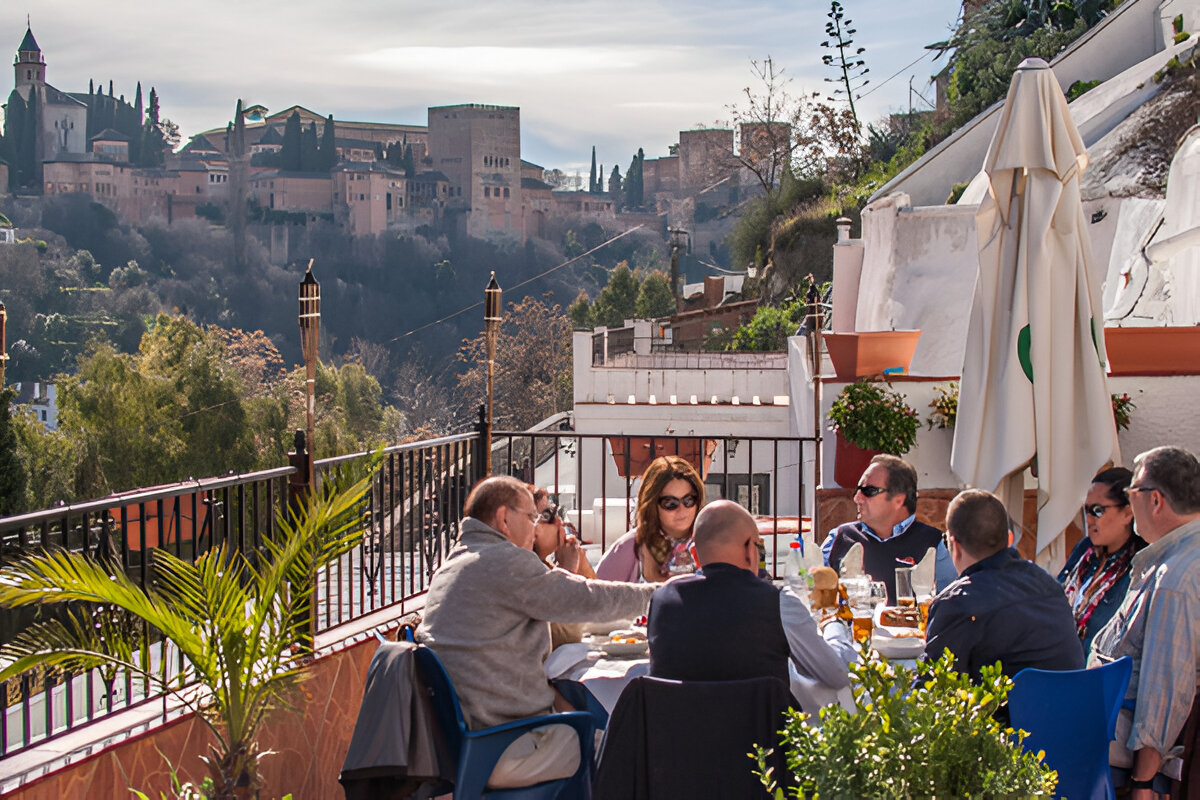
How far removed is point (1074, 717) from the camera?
2451 millimetres

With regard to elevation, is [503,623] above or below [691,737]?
above

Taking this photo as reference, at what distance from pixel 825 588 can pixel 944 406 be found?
8.80 feet

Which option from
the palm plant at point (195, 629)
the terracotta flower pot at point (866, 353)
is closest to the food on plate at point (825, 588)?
the palm plant at point (195, 629)

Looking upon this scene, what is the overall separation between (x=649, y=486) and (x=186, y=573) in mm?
1478

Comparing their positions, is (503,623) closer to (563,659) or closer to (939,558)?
(563,659)

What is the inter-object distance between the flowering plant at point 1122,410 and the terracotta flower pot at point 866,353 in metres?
0.97

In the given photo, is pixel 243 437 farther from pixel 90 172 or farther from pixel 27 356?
pixel 90 172

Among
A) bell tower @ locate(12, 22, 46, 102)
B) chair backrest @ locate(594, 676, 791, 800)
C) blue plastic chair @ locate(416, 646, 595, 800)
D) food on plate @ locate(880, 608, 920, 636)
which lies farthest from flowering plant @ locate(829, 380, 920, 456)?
bell tower @ locate(12, 22, 46, 102)

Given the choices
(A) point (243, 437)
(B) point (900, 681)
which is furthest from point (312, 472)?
(A) point (243, 437)

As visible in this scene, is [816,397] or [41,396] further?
[41,396]

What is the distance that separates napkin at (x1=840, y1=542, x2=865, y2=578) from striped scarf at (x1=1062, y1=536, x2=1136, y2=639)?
0.61 metres

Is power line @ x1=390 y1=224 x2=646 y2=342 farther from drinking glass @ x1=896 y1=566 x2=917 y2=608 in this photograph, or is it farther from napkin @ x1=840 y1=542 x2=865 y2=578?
drinking glass @ x1=896 y1=566 x2=917 y2=608

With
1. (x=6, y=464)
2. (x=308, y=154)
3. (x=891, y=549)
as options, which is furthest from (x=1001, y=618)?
(x=308, y=154)

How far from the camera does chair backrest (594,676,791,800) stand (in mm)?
2387
